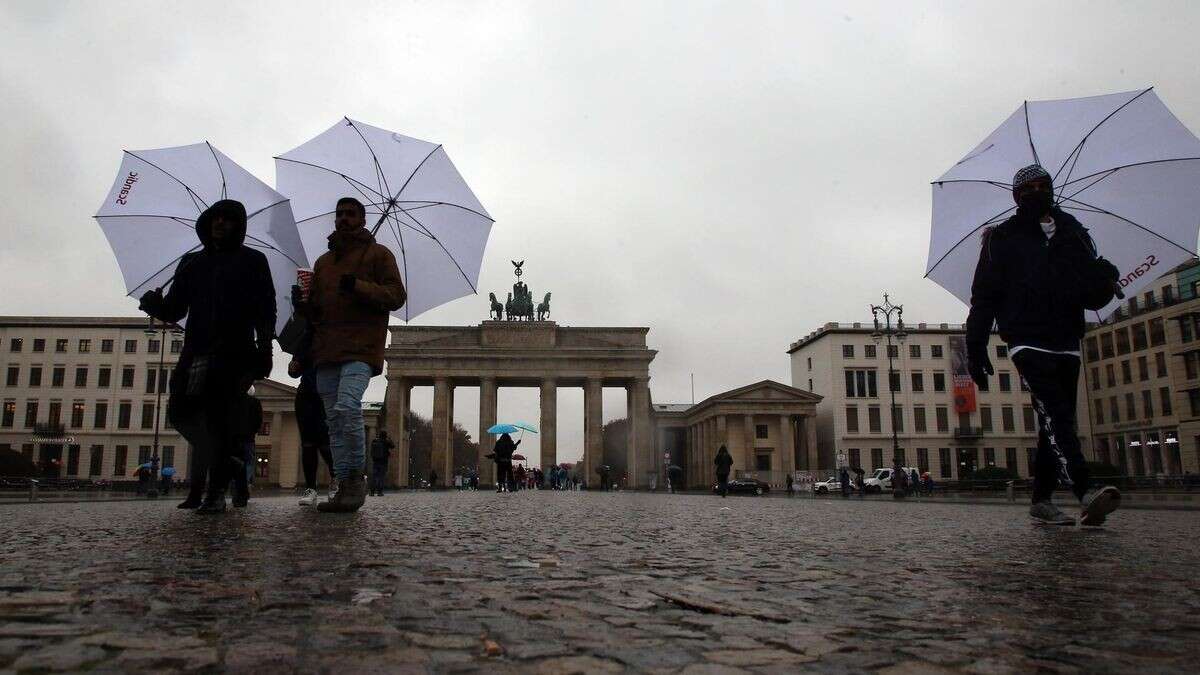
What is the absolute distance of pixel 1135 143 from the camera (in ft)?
24.9

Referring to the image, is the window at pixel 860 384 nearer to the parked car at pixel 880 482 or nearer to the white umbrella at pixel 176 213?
the parked car at pixel 880 482

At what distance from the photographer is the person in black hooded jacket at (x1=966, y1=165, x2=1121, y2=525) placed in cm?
617

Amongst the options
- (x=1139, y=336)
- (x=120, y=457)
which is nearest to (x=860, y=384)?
(x=1139, y=336)

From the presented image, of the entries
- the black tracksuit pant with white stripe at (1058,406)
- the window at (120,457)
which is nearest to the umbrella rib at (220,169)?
the black tracksuit pant with white stripe at (1058,406)

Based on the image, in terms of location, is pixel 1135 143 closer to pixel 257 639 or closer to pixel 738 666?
pixel 738 666

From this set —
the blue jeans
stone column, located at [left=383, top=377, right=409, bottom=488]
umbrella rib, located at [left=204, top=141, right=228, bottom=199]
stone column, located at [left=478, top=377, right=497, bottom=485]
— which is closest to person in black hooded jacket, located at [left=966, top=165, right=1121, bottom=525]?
the blue jeans

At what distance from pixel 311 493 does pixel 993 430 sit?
75579 millimetres

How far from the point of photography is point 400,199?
32.2 ft

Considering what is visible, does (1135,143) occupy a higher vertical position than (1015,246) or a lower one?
higher

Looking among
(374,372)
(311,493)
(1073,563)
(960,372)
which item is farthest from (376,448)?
(960,372)

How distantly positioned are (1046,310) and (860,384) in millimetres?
71900

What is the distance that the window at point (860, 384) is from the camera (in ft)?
246

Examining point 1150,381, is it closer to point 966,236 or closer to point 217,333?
point 966,236

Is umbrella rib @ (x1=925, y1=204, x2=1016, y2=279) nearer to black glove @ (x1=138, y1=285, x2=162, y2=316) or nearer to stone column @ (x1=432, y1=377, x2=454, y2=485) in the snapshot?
black glove @ (x1=138, y1=285, x2=162, y2=316)
